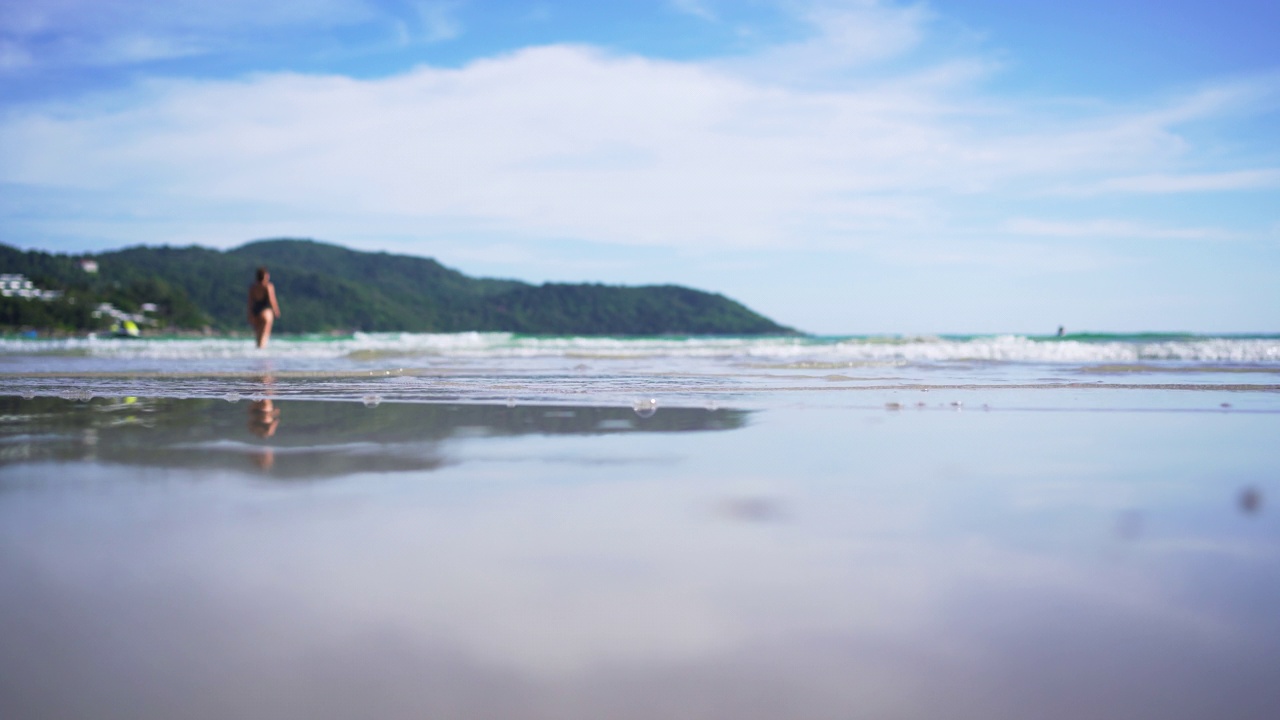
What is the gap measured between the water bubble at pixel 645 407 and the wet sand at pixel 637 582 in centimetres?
165

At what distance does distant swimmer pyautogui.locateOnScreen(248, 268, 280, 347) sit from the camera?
16.8 metres

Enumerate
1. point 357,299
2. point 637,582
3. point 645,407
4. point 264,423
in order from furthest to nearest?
point 357,299, point 645,407, point 264,423, point 637,582

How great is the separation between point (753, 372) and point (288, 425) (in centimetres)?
674

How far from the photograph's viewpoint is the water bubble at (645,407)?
18.2 feet

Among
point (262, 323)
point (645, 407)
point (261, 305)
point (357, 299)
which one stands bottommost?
→ point (645, 407)

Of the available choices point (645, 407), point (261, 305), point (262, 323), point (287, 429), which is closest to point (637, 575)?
point (287, 429)

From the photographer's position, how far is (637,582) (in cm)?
200

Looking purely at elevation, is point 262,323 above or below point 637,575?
above

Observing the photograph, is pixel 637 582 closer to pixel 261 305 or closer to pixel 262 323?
pixel 261 305

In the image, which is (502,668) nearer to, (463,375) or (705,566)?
(705,566)

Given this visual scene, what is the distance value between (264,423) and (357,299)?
317ft

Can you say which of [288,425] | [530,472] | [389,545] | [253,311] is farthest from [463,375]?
[253,311]

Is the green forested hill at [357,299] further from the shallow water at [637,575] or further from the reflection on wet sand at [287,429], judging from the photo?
the shallow water at [637,575]

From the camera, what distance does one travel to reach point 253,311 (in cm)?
1761
